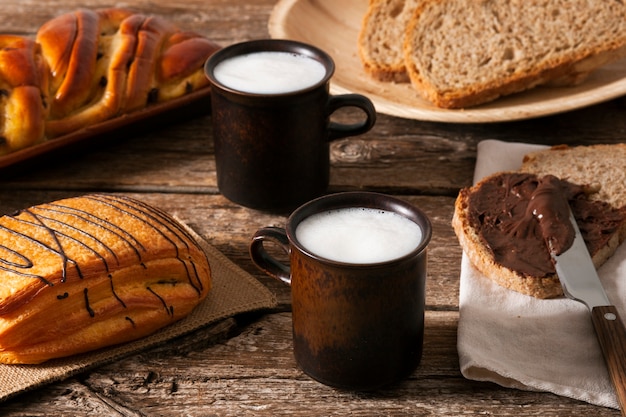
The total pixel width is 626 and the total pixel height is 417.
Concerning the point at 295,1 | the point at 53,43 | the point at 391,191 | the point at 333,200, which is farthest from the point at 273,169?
the point at 295,1

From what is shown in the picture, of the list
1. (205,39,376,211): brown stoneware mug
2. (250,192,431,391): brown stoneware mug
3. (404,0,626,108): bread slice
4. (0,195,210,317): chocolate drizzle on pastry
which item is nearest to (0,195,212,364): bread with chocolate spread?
(0,195,210,317): chocolate drizzle on pastry

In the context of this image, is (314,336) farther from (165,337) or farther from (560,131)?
(560,131)

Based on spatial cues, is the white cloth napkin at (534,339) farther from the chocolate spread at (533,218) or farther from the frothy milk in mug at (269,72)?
the frothy milk in mug at (269,72)

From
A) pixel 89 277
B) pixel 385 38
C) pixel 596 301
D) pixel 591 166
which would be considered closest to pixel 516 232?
pixel 596 301

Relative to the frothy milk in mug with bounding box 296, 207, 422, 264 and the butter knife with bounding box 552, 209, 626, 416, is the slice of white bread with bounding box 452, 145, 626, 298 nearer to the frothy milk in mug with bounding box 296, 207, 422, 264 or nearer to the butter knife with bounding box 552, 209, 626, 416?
the butter knife with bounding box 552, 209, 626, 416

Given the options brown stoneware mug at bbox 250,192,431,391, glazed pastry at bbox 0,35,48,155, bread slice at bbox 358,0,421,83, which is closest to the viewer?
brown stoneware mug at bbox 250,192,431,391

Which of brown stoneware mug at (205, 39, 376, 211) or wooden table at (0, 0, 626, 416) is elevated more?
brown stoneware mug at (205, 39, 376, 211)

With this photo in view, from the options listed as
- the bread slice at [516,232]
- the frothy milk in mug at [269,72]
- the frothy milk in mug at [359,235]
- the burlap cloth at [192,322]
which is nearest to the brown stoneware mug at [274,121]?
the frothy milk in mug at [269,72]

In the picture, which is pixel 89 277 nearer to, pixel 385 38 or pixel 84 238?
pixel 84 238
